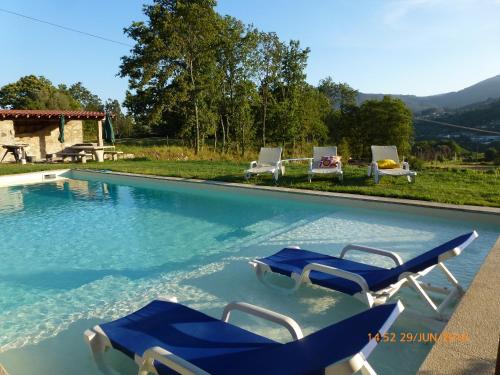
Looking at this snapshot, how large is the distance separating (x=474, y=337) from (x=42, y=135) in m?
20.6

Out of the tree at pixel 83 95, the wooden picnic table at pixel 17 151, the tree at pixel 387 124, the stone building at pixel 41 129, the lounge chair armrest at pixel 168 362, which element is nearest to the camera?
the lounge chair armrest at pixel 168 362

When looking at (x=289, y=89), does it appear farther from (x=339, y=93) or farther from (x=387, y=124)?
(x=339, y=93)

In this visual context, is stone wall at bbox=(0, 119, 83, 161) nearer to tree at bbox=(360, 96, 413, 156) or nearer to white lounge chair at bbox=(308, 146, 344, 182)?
white lounge chair at bbox=(308, 146, 344, 182)

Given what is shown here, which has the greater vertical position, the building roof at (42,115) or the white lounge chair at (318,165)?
the building roof at (42,115)

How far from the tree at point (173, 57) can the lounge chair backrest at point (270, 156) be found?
26.6 ft

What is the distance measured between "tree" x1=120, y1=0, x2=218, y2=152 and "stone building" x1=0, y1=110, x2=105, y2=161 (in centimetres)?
272

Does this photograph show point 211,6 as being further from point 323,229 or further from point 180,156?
point 323,229

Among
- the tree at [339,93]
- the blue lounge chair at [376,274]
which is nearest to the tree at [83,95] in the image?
the tree at [339,93]

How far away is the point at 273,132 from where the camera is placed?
68.2ft

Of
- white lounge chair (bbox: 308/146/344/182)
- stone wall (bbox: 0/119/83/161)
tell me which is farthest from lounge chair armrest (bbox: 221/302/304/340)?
stone wall (bbox: 0/119/83/161)

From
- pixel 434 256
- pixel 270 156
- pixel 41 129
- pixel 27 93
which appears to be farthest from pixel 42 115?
pixel 27 93

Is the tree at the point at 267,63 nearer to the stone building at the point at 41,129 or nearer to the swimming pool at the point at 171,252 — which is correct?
the stone building at the point at 41,129

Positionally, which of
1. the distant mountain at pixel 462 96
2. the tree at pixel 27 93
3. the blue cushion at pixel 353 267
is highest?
the distant mountain at pixel 462 96

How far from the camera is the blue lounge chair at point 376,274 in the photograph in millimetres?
2840
